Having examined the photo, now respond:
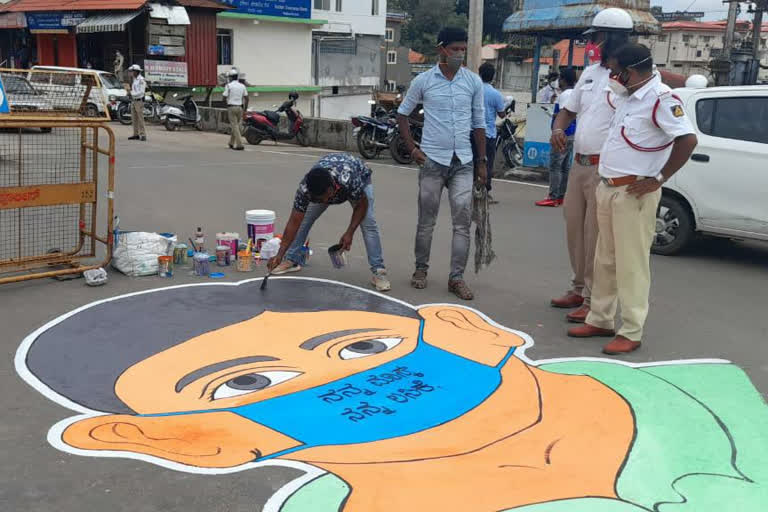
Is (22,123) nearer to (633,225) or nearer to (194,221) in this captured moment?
(194,221)

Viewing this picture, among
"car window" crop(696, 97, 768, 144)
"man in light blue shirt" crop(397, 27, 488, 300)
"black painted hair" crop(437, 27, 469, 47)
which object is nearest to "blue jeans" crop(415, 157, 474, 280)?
"man in light blue shirt" crop(397, 27, 488, 300)

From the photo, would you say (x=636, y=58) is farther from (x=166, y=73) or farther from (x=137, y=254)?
(x=166, y=73)

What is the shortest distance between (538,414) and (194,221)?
5.66m

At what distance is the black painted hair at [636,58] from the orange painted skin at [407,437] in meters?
1.95

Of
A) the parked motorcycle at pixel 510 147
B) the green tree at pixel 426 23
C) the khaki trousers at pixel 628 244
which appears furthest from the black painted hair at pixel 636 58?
the green tree at pixel 426 23

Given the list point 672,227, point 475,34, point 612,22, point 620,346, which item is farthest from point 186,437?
point 475,34

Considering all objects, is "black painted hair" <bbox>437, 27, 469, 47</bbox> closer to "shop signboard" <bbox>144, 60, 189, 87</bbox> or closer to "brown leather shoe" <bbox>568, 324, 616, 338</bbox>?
→ "brown leather shoe" <bbox>568, 324, 616, 338</bbox>

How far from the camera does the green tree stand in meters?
78.4

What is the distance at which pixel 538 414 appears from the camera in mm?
3957

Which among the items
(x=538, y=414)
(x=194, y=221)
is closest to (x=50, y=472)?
(x=538, y=414)

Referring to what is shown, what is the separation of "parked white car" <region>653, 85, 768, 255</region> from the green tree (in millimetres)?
71555

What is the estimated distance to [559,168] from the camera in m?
10.2

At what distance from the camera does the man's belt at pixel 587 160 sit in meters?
5.37

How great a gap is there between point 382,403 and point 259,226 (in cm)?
343
